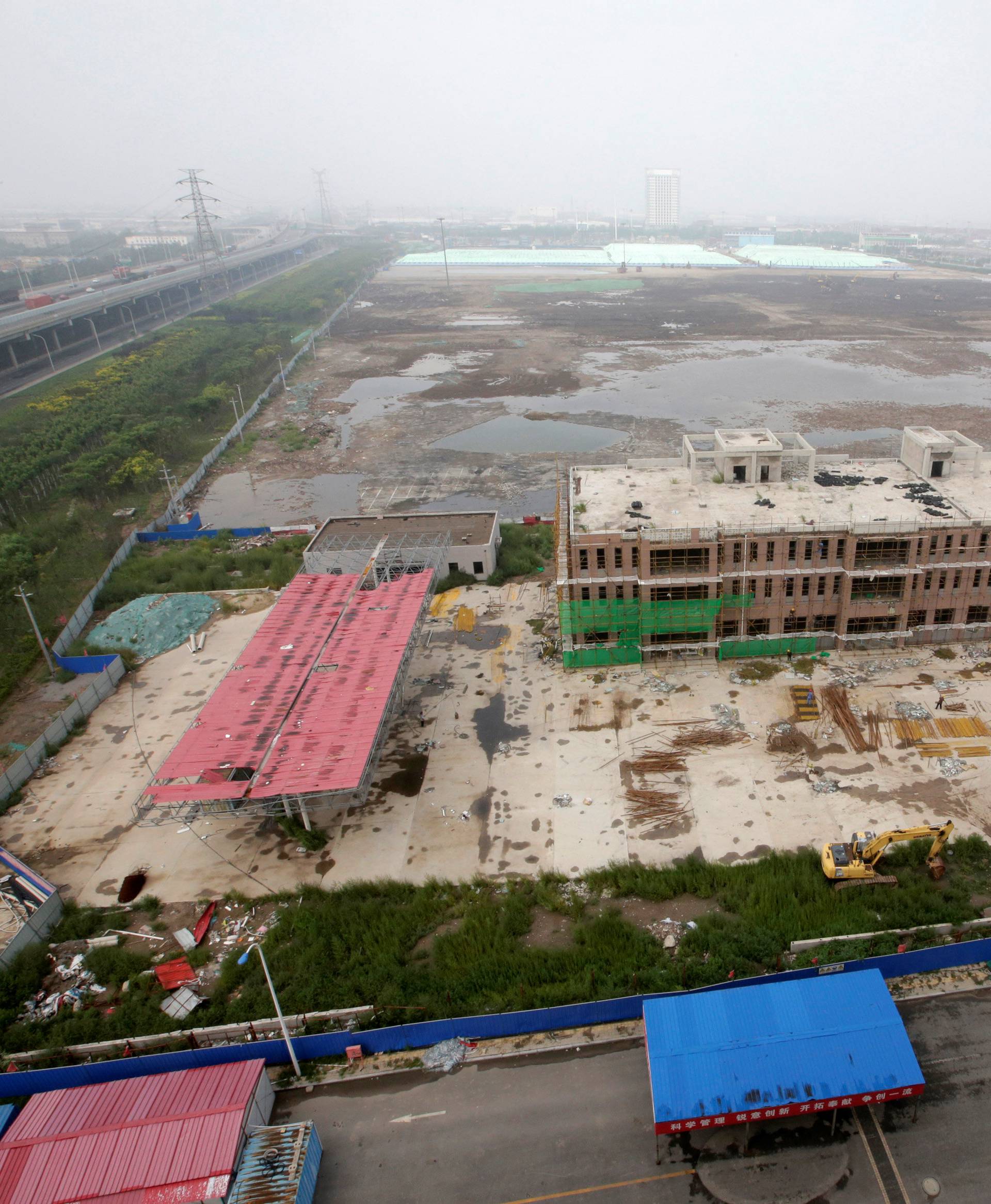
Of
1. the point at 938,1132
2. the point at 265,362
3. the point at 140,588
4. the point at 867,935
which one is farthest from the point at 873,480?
the point at 265,362

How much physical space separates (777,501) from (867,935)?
28.0 m

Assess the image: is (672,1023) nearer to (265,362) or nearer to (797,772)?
(797,772)

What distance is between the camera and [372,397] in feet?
401

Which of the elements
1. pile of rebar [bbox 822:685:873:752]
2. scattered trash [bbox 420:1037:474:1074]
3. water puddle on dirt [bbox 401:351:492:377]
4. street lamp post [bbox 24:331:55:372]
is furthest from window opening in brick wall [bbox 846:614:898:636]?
street lamp post [bbox 24:331:55:372]

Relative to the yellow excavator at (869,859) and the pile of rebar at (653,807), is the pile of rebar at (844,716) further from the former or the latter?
the pile of rebar at (653,807)

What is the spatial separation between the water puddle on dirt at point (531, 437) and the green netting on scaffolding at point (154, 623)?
45503mm

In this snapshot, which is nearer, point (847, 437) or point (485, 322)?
point (847, 437)

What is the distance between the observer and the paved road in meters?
22.4

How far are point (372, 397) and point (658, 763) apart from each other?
319 ft

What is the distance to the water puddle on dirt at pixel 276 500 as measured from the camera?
79562 mm

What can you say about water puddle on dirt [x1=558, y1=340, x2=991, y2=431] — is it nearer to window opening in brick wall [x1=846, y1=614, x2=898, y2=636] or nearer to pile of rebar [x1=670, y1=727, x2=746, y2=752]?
window opening in brick wall [x1=846, y1=614, x2=898, y2=636]

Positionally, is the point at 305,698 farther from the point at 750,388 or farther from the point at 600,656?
the point at 750,388

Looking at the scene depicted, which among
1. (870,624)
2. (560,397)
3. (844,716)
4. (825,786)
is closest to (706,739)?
(825,786)

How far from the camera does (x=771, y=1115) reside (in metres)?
22.4
